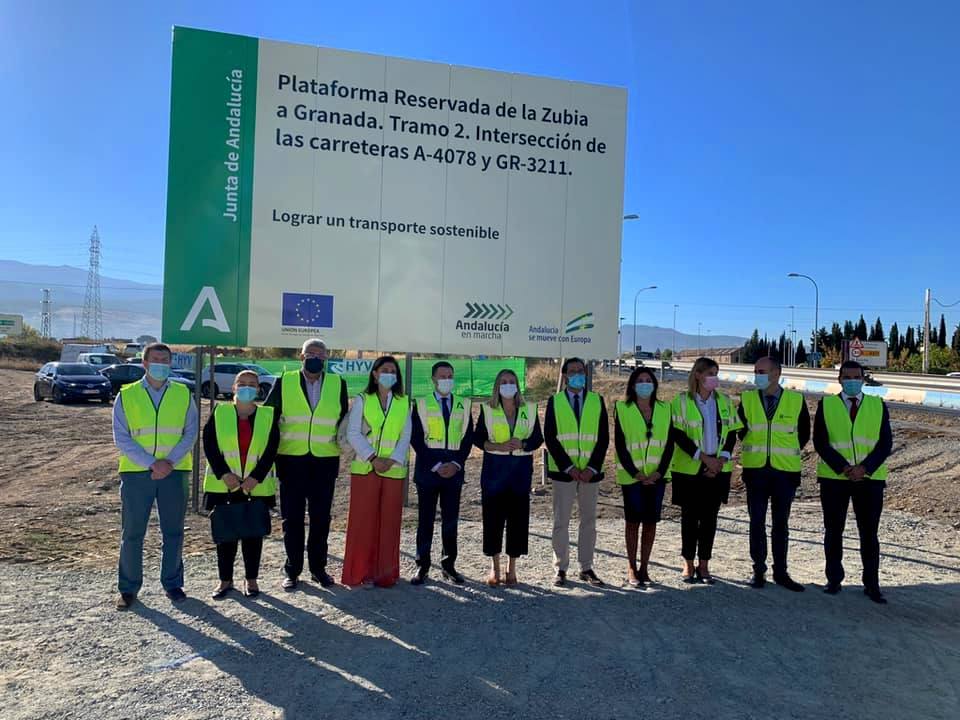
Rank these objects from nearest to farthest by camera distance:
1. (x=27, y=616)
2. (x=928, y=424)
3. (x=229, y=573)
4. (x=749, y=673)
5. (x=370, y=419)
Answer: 1. (x=749, y=673)
2. (x=27, y=616)
3. (x=229, y=573)
4. (x=370, y=419)
5. (x=928, y=424)

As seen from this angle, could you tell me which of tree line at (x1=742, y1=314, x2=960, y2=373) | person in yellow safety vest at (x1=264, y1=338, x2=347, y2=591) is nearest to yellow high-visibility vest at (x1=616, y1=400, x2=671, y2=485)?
person in yellow safety vest at (x1=264, y1=338, x2=347, y2=591)

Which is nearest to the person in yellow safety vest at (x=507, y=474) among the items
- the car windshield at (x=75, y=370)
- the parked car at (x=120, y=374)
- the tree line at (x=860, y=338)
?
the car windshield at (x=75, y=370)

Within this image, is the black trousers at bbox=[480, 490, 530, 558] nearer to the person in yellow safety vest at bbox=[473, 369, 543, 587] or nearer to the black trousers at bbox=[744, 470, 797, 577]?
the person in yellow safety vest at bbox=[473, 369, 543, 587]

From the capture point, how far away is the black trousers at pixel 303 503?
5.81m

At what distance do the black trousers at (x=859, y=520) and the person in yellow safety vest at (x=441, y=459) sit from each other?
324cm

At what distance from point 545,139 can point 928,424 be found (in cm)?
1249

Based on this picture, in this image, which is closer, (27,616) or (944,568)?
(27,616)

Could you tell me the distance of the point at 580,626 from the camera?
5105mm

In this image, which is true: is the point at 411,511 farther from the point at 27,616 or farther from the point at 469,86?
the point at 469,86

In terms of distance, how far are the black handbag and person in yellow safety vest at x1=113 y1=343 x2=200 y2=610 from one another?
340 millimetres

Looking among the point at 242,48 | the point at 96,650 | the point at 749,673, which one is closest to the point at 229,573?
the point at 96,650

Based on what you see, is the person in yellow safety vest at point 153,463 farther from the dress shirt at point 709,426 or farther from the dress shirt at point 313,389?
the dress shirt at point 709,426

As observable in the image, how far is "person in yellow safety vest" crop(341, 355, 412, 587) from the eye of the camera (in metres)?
5.88

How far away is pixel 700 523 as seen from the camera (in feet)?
20.4
